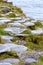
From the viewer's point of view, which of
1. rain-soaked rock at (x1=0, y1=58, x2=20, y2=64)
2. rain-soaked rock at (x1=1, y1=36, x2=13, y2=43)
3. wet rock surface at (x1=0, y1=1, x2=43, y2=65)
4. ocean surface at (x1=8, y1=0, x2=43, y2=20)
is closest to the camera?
rain-soaked rock at (x1=0, y1=58, x2=20, y2=64)

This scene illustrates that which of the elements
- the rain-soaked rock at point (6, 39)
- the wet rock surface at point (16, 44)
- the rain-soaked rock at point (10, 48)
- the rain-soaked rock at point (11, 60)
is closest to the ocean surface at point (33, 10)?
the wet rock surface at point (16, 44)

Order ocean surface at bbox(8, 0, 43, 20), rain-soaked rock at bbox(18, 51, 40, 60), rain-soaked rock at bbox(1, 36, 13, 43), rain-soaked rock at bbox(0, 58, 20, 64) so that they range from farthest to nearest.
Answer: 1. ocean surface at bbox(8, 0, 43, 20)
2. rain-soaked rock at bbox(1, 36, 13, 43)
3. rain-soaked rock at bbox(18, 51, 40, 60)
4. rain-soaked rock at bbox(0, 58, 20, 64)

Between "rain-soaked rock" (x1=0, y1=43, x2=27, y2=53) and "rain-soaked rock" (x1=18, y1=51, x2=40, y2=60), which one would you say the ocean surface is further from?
"rain-soaked rock" (x1=18, y1=51, x2=40, y2=60)

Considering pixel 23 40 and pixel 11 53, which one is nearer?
pixel 11 53

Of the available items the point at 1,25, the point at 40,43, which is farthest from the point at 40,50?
the point at 1,25

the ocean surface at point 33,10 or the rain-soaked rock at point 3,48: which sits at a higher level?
the ocean surface at point 33,10

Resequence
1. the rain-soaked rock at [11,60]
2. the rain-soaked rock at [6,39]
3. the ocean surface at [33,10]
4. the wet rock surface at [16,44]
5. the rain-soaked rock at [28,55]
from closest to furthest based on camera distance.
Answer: the rain-soaked rock at [11,60], the wet rock surface at [16,44], the rain-soaked rock at [28,55], the rain-soaked rock at [6,39], the ocean surface at [33,10]

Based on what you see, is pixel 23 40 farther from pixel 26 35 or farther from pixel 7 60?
pixel 7 60

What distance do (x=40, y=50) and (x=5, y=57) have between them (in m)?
0.95

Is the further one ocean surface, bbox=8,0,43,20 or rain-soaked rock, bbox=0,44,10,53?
ocean surface, bbox=8,0,43,20

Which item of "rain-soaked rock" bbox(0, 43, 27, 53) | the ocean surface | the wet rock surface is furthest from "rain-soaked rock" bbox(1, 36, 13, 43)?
the ocean surface

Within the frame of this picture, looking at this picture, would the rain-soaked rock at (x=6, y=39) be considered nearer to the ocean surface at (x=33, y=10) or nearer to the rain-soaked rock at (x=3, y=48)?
the rain-soaked rock at (x=3, y=48)

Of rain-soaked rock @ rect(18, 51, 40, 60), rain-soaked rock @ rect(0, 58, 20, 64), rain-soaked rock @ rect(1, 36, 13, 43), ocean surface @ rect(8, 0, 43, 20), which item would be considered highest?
ocean surface @ rect(8, 0, 43, 20)

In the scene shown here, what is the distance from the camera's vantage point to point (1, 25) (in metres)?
7.25
